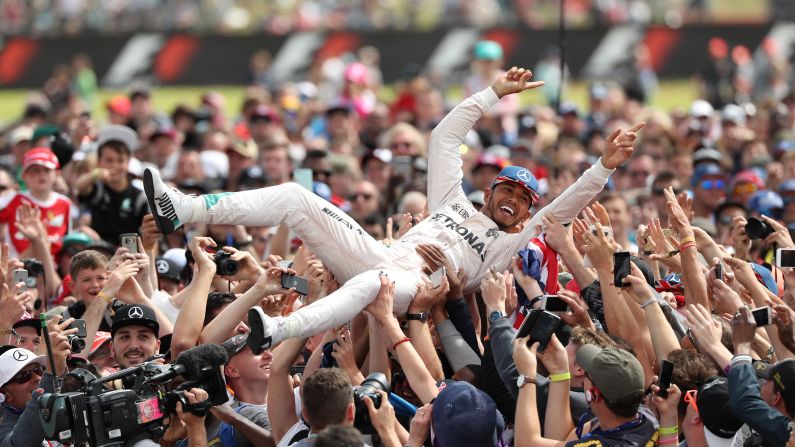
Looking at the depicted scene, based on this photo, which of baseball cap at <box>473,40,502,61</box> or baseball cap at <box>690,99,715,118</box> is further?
baseball cap at <box>473,40,502,61</box>

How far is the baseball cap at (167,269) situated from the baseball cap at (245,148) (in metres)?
4.92

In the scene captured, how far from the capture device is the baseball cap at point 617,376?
21.7ft

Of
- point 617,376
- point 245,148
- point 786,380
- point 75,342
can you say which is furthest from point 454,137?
point 245,148

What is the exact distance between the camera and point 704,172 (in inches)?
528

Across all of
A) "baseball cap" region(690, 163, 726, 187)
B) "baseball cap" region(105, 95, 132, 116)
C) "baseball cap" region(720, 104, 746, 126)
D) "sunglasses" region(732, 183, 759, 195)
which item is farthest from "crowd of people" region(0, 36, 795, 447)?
"baseball cap" region(105, 95, 132, 116)

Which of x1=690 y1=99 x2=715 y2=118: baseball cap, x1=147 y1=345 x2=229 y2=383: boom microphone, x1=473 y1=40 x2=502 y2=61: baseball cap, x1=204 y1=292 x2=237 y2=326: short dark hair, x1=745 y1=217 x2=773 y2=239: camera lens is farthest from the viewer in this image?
x1=473 y1=40 x2=502 y2=61: baseball cap

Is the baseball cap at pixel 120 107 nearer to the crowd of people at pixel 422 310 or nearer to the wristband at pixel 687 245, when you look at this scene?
the crowd of people at pixel 422 310

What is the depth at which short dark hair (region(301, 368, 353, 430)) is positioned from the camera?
661 centimetres

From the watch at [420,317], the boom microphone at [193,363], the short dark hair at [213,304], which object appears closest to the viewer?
the boom microphone at [193,363]

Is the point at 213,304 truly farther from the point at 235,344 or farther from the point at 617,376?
the point at 617,376

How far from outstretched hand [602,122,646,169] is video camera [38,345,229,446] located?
301 centimetres

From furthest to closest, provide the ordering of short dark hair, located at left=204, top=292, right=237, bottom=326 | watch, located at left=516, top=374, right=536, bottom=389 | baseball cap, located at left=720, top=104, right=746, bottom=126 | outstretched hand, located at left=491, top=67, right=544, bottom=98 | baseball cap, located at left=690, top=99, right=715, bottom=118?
1. baseball cap, located at left=690, top=99, right=715, bottom=118
2. baseball cap, located at left=720, top=104, right=746, bottom=126
3. outstretched hand, located at left=491, top=67, right=544, bottom=98
4. short dark hair, located at left=204, top=292, right=237, bottom=326
5. watch, located at left=516, top=374, right=536, bottom=389

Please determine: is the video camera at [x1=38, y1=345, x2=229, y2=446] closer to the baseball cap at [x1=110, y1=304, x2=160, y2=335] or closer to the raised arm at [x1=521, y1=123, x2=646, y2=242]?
the baseball cap at [x1=110, y1=304, x2=160, y2=335]

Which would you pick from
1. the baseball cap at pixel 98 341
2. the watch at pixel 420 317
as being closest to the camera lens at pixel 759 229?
the watch at pixel 420 317
